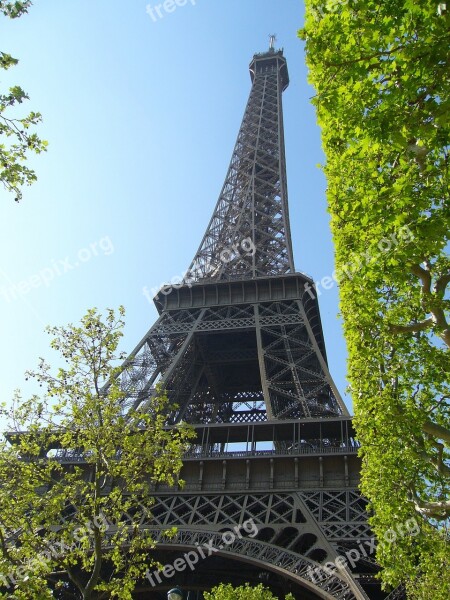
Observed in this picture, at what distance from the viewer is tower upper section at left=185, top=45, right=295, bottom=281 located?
4225cm

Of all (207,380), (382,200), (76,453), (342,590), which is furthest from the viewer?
(207,380)

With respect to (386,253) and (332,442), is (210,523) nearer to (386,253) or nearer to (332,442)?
(332,442)

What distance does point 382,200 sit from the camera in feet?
30.9

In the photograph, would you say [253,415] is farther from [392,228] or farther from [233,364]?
[392,228]

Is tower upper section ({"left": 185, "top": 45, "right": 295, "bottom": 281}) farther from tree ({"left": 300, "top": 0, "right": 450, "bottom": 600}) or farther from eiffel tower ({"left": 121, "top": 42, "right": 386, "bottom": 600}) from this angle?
tree ({"left": 300, "top": 0, "right": 450, "bottom": 600})

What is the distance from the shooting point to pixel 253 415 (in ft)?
131

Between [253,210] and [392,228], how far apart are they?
37.1m

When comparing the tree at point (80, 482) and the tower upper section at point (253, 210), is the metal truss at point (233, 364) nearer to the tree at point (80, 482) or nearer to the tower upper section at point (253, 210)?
the tower upper section at point (253, 210)

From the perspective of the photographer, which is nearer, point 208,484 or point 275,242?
point 208,484

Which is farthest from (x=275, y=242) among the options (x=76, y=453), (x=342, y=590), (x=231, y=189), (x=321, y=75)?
(x=321, y=75)

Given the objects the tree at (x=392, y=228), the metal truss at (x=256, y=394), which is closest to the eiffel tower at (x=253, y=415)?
the metal truss at (x=256, y=394)

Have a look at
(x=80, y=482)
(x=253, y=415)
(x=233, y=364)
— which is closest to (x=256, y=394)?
(x=253, y=415)

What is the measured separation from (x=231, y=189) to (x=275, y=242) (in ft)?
28.5

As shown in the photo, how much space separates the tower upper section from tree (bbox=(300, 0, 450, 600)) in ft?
87.6
